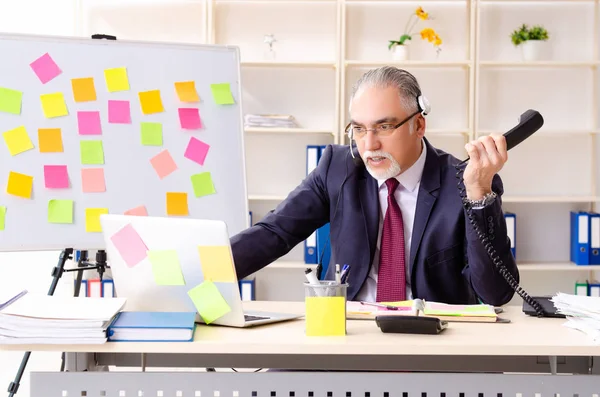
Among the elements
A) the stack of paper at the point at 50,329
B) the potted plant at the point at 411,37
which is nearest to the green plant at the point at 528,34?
the potted plant at the point at 411,37

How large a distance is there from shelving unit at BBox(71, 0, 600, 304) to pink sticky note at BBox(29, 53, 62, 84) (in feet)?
6.17

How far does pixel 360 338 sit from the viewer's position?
1.52 meters

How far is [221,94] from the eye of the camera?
268 centimetres

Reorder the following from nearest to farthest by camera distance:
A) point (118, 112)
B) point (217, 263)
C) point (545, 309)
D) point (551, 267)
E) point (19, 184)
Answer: point (217, 263)
point (545, 309)
point (19, 184)
point (118, 112)
point (551, 267)

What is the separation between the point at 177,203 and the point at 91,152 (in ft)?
1.05

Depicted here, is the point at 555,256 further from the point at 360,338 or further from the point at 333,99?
the point at 360,338

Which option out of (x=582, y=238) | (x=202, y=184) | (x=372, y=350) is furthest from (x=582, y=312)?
(x=582, y=238)

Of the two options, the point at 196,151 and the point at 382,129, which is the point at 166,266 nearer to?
the point at 382,129

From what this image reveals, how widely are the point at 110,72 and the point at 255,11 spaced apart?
1.94 m

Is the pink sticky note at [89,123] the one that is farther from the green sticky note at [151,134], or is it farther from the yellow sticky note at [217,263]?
the yellow sticky note at [217,263]

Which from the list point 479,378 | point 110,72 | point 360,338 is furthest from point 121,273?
point 110,72

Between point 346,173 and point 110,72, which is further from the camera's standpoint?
point 110,72

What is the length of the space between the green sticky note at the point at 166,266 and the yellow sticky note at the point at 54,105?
1.06 m

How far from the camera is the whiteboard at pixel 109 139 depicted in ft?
8.18
